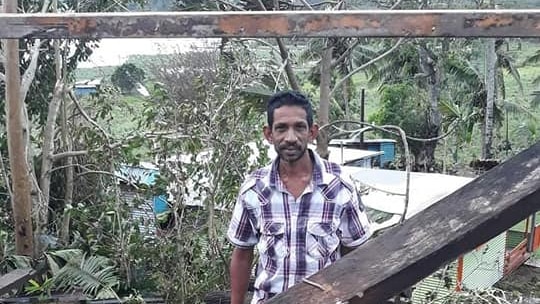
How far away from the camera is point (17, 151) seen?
4.55 meters

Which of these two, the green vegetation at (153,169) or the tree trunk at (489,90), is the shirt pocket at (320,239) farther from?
the tree trunk at (489,90)

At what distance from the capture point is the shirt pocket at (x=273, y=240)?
152 centimetres

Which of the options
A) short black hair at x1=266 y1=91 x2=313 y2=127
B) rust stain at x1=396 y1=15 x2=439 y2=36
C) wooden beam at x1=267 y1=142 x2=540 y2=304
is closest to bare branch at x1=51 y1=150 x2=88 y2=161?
short black hair at x1=266 y1=91 x2=313 y2=127

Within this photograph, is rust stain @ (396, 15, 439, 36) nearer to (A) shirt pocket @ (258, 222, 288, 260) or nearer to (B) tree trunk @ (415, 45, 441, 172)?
(A) shirt pocket @ (258, 222, 288, 260)

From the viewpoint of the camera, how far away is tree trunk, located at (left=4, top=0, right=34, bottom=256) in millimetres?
4234

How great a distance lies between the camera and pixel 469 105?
20.8m

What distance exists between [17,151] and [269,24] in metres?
3.72

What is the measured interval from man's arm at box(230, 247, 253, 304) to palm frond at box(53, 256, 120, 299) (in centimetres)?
300

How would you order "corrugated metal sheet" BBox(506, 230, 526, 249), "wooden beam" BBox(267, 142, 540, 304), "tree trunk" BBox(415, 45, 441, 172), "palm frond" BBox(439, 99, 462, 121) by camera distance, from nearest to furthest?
"wooden beam" BBox(267, 142, 540, 304), "corrugated metal sheet" BBox(506, 230, 526, 249), "palm frond" BBox(439, 99, 462, 121), "tree trunk" BBox(415, 45, 441, 172)

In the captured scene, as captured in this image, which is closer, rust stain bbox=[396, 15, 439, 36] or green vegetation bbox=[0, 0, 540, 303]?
rust stain bbox=[396, 15, 439, 36]

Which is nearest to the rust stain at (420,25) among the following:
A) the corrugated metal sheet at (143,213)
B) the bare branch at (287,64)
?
the corrugated metal sheet at (143,213)

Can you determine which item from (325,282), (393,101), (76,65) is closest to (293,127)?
(325,282)

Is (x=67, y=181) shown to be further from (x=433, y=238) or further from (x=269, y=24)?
(x=433, y=238)

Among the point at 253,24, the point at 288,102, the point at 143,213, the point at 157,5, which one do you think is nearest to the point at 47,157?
the point at 143,213
